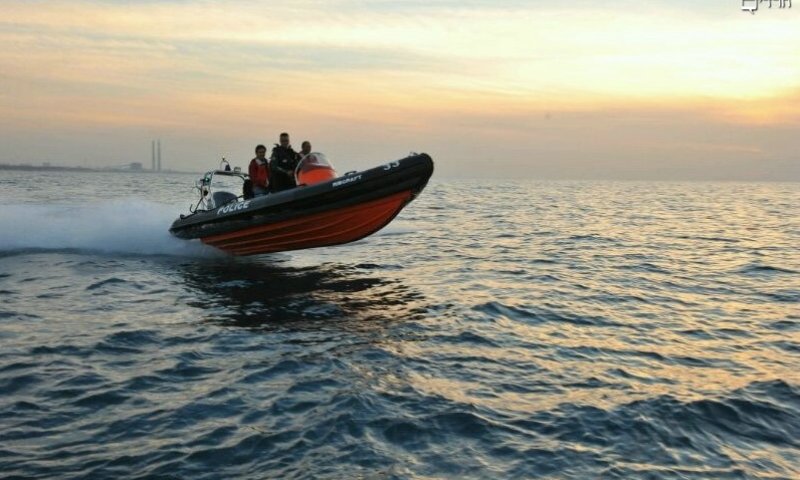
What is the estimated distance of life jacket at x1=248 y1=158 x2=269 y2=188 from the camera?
12.9 m

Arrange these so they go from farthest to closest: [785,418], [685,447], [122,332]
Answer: [122,332] < [785,418] < [685,447]

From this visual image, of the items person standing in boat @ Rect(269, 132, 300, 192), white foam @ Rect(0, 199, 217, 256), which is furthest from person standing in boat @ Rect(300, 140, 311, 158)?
white foam @ Rect(0, 199, 217, 256)

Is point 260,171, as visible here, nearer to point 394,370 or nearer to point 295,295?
point 295,295

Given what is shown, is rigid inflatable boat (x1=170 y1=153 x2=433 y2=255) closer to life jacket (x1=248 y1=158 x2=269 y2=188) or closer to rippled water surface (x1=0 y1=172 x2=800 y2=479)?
life jacket (x1=248 y1=158 x2=269 y2=188)

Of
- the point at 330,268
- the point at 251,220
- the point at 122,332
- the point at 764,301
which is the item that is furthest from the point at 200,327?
the point at 764,301

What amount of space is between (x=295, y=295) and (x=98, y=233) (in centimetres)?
810

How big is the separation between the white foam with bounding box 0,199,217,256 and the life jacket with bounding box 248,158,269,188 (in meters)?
2.15

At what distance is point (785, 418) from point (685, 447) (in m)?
1.21

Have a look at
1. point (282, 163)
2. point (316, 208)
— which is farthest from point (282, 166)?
point (316, 208)

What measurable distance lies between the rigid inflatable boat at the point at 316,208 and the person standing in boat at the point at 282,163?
368 mm

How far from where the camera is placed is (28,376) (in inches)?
235

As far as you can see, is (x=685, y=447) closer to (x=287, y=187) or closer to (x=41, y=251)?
(x=287, y=187)

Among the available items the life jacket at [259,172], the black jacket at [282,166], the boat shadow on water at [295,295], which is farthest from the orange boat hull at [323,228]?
the life jacket at [259,172]

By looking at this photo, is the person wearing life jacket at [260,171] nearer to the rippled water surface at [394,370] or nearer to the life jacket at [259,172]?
the life jacket at [259,172]
